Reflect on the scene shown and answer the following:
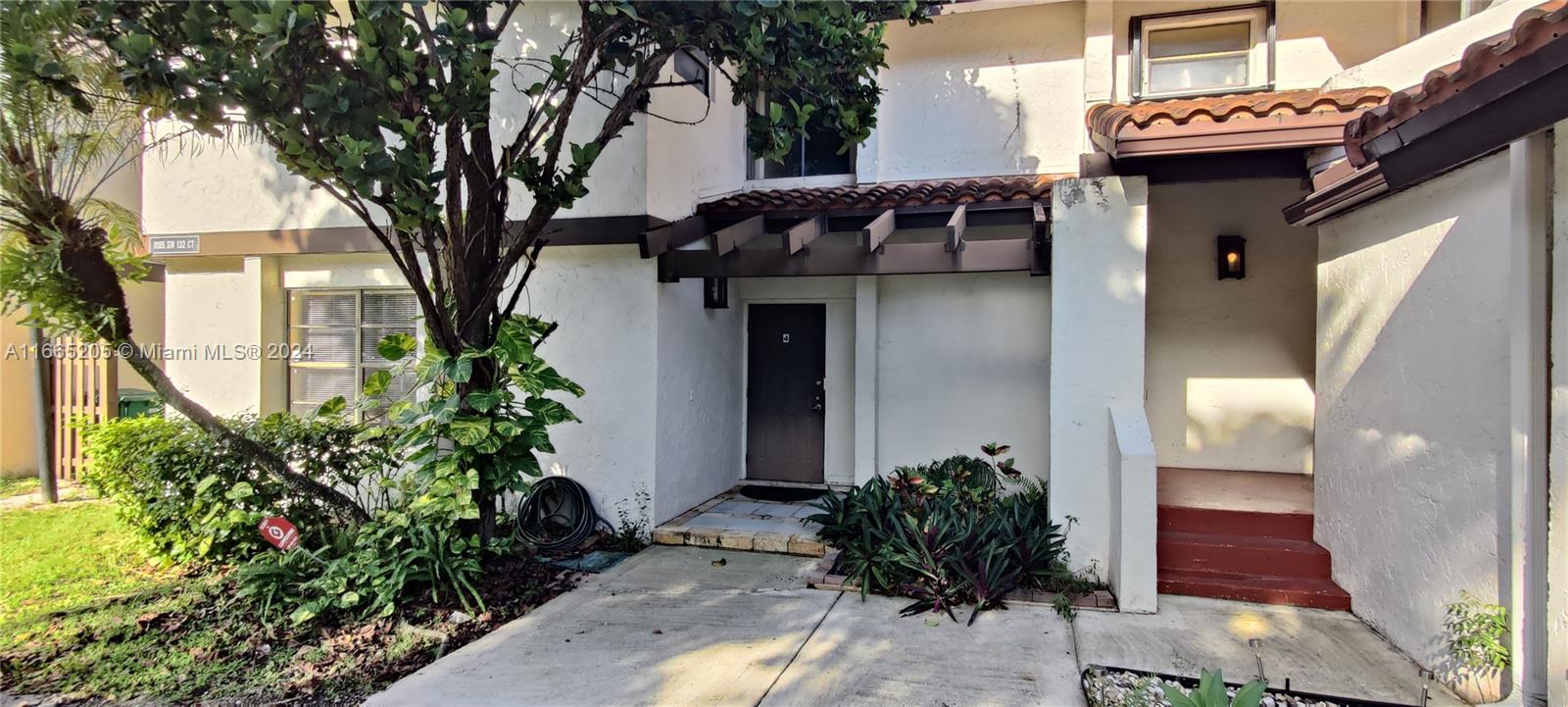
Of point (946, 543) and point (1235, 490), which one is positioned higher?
point (1235, 490)

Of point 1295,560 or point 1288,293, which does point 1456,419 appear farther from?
point 1288,293

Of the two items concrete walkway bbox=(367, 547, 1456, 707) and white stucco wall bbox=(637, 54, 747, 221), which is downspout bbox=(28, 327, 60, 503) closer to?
white stucco wall bbox=(637, 54, 747, 221)

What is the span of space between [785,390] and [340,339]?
16.5 ft

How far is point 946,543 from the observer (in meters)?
5.18

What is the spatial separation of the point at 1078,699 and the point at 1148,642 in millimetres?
1006

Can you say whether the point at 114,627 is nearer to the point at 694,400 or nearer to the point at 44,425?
the point at 694,400

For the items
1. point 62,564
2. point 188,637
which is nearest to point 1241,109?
point 188,637

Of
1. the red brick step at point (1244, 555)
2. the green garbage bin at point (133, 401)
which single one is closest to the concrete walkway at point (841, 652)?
the red brick step at point (1244, 555)

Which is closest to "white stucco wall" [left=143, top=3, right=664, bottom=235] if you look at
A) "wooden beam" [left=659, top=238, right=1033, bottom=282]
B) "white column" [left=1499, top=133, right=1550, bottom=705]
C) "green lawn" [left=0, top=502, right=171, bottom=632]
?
"wooden beam" [left=659, top=238, right=1033, bottom=282]

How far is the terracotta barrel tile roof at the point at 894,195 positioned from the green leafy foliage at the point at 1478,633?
171 inches

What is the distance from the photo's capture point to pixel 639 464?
6.63 meters

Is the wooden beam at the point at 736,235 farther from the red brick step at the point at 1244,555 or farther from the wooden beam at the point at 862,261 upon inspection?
the red brick step at the point at 1244,555

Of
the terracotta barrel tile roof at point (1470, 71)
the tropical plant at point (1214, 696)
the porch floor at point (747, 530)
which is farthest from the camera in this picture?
the porch floor at point (747, 530)

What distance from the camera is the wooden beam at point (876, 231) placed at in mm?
5805
